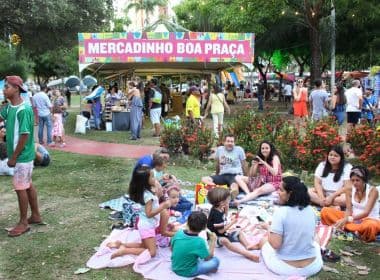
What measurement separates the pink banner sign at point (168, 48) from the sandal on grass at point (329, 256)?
39.2 ft

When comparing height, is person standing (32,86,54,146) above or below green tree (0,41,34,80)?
below

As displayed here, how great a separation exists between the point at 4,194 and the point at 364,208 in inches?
209

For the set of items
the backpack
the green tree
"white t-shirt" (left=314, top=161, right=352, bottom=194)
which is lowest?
the backpack

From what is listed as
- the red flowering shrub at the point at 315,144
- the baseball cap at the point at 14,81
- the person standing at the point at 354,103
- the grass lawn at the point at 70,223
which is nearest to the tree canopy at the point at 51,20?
the grass lawn at the point at 70,223

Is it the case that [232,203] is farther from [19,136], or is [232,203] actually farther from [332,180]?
[19,136]

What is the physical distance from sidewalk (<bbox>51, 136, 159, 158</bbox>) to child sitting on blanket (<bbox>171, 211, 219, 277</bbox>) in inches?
265

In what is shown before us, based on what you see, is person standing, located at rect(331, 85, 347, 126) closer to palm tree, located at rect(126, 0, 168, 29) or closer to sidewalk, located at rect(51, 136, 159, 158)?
sidewalk, located at rect(51, 136, 159, 158)

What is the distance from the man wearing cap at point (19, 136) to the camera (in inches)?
213

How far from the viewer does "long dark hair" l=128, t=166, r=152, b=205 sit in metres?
4.95

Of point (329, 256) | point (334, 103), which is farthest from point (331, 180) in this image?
point (334, 103)

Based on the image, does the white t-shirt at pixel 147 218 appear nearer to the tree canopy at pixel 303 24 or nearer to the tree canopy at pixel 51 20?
the tree canopy at pixel 303 24

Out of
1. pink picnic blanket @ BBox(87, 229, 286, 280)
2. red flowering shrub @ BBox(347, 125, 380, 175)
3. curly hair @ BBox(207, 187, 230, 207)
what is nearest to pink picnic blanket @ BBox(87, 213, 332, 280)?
pink picnic blanket @ BBox(87, 229, 286, 280)

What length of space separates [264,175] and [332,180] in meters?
1.10

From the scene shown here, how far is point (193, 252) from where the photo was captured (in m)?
4.37
